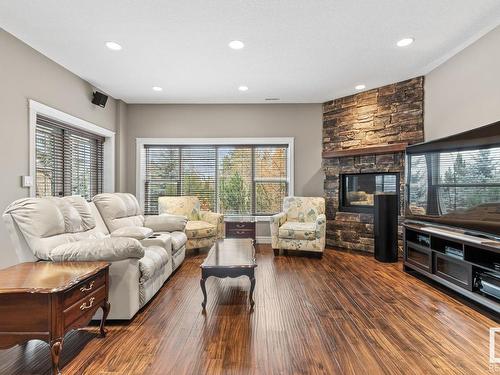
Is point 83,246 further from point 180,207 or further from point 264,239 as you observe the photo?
point 264,239

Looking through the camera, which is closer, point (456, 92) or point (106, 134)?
point (456, 92)

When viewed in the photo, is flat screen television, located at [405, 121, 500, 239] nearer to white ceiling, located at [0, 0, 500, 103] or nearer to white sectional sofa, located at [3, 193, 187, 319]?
white ceiling, located at [0, 0, 500, 103]

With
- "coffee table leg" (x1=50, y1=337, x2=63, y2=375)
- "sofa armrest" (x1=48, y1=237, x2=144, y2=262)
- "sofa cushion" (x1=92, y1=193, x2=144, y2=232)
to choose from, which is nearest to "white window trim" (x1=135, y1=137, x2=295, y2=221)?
"sofa cushion" (x1=92, y1=193, x2=144, y2=232)

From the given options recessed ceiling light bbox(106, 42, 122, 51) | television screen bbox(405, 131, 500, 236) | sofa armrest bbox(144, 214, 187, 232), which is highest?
recessed ceiling light bbox(106, 42, 122, 51)

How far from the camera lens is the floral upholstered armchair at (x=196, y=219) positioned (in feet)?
14.8

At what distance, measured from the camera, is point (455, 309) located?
2.62 metres

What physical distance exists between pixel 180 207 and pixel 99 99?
215 cm

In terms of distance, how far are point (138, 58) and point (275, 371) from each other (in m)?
3.61

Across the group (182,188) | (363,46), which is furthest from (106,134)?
(363,46)

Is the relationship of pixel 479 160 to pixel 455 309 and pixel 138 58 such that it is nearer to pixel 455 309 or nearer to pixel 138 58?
pixel 455 309

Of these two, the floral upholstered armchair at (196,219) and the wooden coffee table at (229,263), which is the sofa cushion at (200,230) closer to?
the floral upholstered armchair at (196,219)

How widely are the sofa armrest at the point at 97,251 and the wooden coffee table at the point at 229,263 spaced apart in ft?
2.10

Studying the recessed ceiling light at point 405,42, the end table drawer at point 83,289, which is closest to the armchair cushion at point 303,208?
the recessed ceiling light at point 405,42

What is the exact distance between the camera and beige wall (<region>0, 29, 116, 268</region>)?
278 cm
